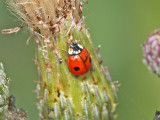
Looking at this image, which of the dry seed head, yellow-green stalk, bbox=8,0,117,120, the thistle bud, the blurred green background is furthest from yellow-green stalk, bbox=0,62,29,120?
the blurred green background

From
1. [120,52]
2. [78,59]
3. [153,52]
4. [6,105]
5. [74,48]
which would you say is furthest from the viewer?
[120,52]

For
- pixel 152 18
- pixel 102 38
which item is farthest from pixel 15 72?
pixel 152 18

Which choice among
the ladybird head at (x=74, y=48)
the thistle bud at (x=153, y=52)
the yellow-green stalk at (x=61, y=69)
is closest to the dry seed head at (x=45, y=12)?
the yellow-green stalk at (x=61, y=69)

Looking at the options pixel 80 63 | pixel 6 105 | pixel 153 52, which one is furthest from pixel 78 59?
pixel 153 52

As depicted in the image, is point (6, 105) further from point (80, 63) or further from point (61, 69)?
point (80, 63)

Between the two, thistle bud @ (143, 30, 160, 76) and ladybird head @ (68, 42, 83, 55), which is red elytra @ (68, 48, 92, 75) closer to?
ladybird head @ (68, 42, 83, 55)

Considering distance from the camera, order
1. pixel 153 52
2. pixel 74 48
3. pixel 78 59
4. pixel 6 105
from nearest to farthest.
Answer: pixel 153 52 < pixel 6 105 < pixel 74 48 < pixel 78 59
